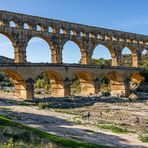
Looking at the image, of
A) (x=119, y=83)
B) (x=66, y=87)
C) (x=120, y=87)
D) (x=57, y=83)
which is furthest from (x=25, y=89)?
(x=119, y=83)

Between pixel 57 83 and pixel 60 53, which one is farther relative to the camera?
pixel 60 53

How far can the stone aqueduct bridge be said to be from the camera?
4447cm

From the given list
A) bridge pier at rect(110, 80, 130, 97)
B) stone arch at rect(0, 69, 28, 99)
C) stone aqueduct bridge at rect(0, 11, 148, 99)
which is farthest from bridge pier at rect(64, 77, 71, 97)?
bridge pier at rect(110, 80, 130, 97)

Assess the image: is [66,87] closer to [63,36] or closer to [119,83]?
[63,36]

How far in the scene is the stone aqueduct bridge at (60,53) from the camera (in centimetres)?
4447

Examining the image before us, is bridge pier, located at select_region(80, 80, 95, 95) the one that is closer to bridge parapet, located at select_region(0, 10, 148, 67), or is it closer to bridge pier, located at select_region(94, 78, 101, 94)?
bridge pier, located at select_region(94, 78, 101, 94)

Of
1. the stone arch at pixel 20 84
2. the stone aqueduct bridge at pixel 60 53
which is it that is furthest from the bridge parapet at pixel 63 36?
the stone arch at pixel 20 84

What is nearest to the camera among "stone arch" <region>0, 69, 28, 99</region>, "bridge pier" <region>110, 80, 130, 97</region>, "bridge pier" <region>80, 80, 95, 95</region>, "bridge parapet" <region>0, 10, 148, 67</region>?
"stone arch" <region>0, 69, 28, 99</region>

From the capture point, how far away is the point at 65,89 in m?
48.8

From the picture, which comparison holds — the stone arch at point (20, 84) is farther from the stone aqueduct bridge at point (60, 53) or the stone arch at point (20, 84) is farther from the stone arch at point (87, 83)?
the stone arch at point (87, 83)

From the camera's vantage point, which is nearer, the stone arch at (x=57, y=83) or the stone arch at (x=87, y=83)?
the stone arch at (x=57, y=83)

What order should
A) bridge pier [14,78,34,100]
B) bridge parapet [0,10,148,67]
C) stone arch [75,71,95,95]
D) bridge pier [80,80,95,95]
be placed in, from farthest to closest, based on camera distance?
bridge pier [80,80,95,95], stone arch [75,71,95,95], bridge parapet [0,10,148,67], bridge pier [14,78,34,100]

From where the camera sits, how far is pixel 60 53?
5228 centimetres

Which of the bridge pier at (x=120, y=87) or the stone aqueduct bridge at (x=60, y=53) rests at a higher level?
the stone aqueduct bridge at (x=60, y=53)
